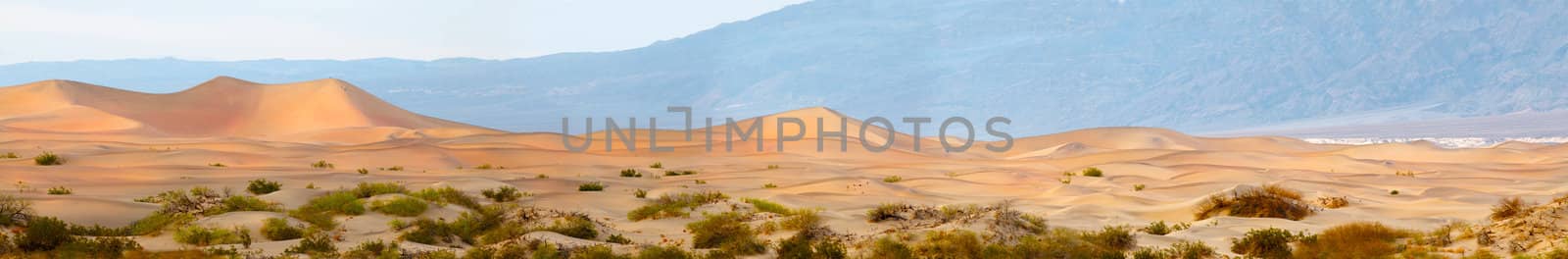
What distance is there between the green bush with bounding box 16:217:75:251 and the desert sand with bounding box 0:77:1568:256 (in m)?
0.91

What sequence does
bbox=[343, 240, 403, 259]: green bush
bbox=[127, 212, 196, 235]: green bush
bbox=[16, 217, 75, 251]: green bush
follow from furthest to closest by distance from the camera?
1. bbox=[127, 212, 196, 235]: green bush
2. bbox=[16, 217, 75, 251]: green bush
3. bbox=[343, 240, 403, 259]: green bush

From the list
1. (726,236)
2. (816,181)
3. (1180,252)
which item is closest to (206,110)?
(816,181)

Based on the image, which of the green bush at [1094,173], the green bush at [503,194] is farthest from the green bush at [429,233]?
the green bush at [1094,173]

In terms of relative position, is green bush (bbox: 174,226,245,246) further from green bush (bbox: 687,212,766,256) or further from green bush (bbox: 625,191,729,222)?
green bush (bbox: 625,191,729,222)

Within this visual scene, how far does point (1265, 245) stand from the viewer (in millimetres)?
13250

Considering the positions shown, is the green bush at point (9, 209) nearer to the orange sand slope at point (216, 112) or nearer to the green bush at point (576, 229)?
the green bush at point (576, 229)

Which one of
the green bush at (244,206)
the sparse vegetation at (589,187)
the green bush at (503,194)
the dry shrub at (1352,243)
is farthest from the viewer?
the sparse vegetation at (589,187)

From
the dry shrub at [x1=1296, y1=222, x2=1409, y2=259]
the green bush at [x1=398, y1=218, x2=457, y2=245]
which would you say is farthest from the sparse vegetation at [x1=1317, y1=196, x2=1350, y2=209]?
the green bush at [x1=398, y1=218, x2=457, y2=245]

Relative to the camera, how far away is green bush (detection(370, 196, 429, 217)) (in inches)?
652

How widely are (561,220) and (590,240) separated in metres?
1.28

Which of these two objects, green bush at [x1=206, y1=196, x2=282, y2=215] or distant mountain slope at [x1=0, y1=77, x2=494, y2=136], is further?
distant mountain slope at [x1=0, y1=77, x2=494, y2=136]

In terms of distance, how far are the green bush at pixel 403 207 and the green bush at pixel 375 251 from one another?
3.04 m

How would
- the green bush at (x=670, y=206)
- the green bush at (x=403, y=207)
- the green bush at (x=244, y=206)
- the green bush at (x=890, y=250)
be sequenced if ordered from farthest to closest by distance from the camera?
1. the green bush at (x=670, y=206)
2. the green bush at (x=403, y=207)
3. the green bush at (x=244, y=206)
4. the green bush at (x=890, y=250)

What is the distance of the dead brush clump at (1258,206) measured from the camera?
17750mm
